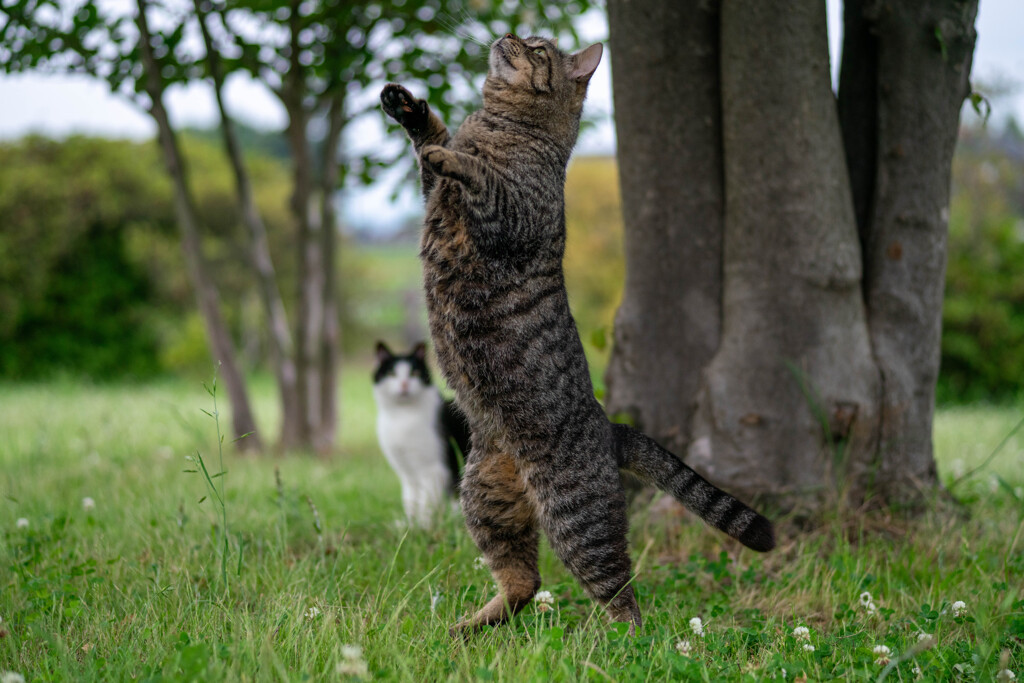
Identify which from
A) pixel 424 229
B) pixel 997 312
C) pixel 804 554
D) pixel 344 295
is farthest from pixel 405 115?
pixel 344 295

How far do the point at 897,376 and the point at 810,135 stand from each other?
1.14 m

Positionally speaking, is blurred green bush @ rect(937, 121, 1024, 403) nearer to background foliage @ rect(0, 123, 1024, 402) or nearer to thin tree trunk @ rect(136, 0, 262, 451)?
background foliage @ rect(0, 123, 1024, 402)

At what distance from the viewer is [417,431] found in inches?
167

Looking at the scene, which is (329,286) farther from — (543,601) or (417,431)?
(543,601)

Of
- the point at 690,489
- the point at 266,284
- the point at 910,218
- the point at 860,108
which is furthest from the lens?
the point at 266,284

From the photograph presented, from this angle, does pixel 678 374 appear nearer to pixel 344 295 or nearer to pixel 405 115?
pixel 405 115

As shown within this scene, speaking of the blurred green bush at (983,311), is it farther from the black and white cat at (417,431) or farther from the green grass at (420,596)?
the black and white cat at (417,431)

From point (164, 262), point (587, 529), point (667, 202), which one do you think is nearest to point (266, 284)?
point (667, 202)

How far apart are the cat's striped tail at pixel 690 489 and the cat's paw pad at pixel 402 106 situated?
128 cm

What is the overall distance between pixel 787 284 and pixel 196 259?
183 inches

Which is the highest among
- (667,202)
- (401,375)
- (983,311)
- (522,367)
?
(667,202)

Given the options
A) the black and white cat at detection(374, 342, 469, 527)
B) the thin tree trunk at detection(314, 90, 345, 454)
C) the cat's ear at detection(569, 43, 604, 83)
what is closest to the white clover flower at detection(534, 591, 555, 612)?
the black and white cat at detection(374, 342, 469, 527)

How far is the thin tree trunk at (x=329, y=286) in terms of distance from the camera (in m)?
6.46

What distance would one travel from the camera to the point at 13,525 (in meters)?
3.21
